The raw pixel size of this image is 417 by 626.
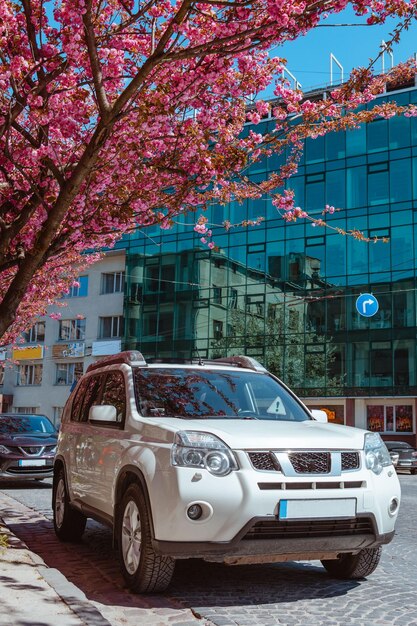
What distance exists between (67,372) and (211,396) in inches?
1889

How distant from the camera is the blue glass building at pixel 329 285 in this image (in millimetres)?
38250

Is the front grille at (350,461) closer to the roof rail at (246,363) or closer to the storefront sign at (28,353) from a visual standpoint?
the roof rail at (246,363)

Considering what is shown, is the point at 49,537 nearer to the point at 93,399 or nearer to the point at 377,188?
the point at 93,399

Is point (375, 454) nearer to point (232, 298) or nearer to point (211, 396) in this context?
point (211, 396)

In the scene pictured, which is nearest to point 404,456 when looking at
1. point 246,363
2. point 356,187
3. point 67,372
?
point 356,187

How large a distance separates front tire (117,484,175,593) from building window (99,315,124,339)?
45.3 metres

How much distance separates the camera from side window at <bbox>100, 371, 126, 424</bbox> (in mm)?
6320

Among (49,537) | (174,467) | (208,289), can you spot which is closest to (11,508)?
(49,537)

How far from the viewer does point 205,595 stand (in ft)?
18.1

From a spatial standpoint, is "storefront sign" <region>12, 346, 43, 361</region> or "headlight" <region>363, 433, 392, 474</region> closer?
"headlight" <region>363, 433, 392, 474</region>

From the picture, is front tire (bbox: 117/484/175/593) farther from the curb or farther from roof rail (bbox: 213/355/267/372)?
roof rail (bbox: 213/355/267/372)

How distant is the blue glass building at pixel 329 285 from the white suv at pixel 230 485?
3293 cm

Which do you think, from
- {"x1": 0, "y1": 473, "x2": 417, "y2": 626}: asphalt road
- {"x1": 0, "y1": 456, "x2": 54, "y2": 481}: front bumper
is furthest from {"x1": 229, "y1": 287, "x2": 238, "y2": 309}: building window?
{"x1": 0, "y1": 473, "x2": 417, "y2": 626}: asphalt road

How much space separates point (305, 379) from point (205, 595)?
3537 centimetres
